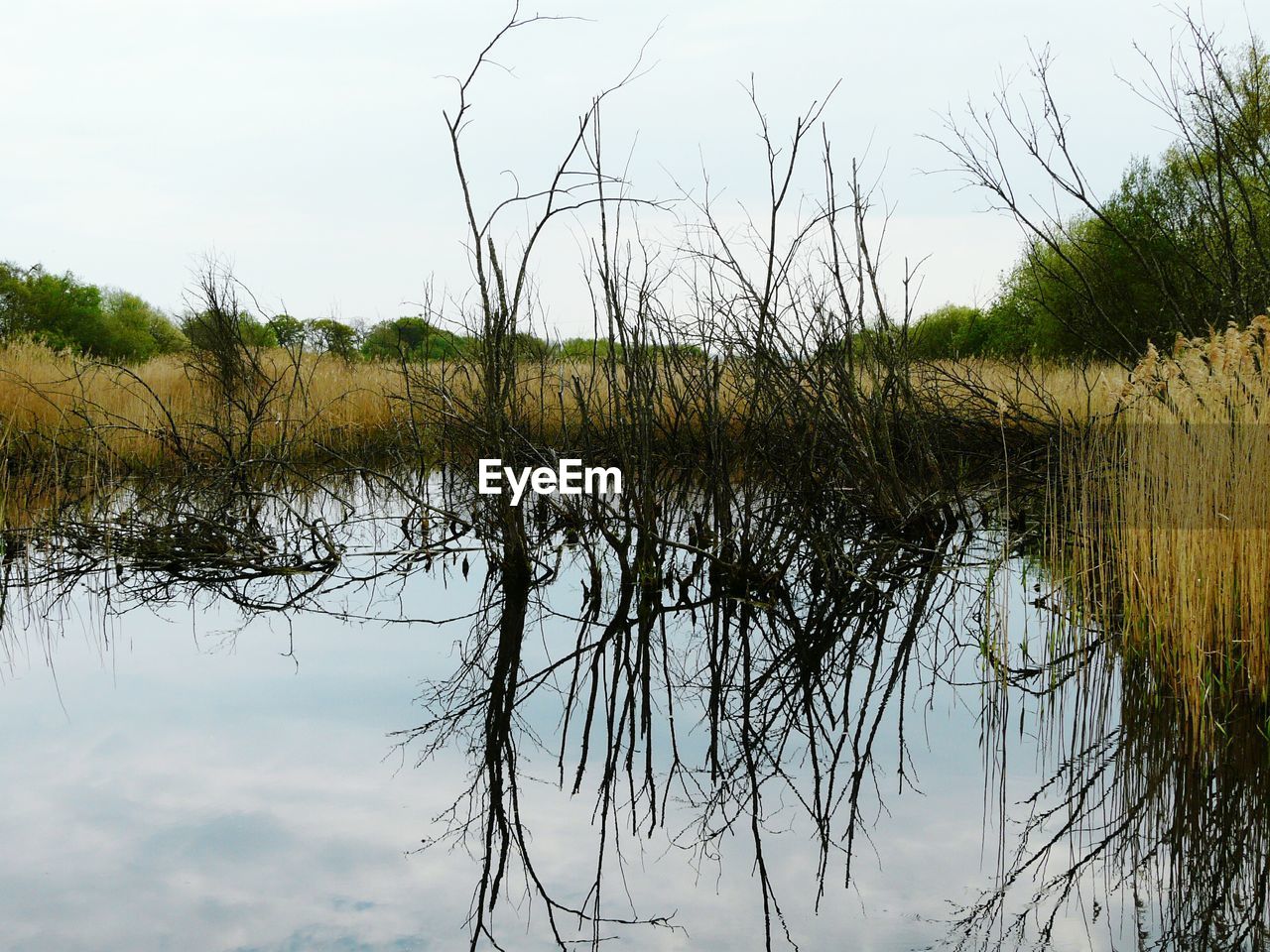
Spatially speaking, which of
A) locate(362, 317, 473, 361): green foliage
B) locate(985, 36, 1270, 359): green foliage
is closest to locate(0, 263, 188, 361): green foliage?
locate(362, 317, 473, 361): green foliage

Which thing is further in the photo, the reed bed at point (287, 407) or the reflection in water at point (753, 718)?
the reed bed at point (287, 407)

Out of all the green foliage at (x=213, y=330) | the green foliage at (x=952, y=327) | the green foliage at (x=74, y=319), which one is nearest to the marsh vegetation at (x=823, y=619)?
the green foliage at (x=213, y=330)

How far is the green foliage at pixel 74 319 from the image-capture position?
998 inches

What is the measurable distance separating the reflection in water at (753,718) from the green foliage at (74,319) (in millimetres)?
18715

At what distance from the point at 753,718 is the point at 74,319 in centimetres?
2751

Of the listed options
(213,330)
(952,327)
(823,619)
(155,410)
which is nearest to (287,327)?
(213,330)

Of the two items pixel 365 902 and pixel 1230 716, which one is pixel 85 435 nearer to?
pixel 365 902

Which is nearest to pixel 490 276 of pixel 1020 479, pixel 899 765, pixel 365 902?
pixel 899 765

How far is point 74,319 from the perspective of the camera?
88.9 ft

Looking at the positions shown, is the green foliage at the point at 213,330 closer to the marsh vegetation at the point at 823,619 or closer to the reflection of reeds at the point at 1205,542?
the marsh vegetation at the point at 823,619

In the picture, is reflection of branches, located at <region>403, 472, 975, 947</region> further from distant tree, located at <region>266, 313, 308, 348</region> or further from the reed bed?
distant tree, located at <region>266, 313, 308, 348</region>

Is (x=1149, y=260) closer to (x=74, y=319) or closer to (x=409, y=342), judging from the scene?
(x=409, y=342)

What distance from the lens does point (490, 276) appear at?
518 cm

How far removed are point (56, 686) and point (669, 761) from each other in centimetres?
242
